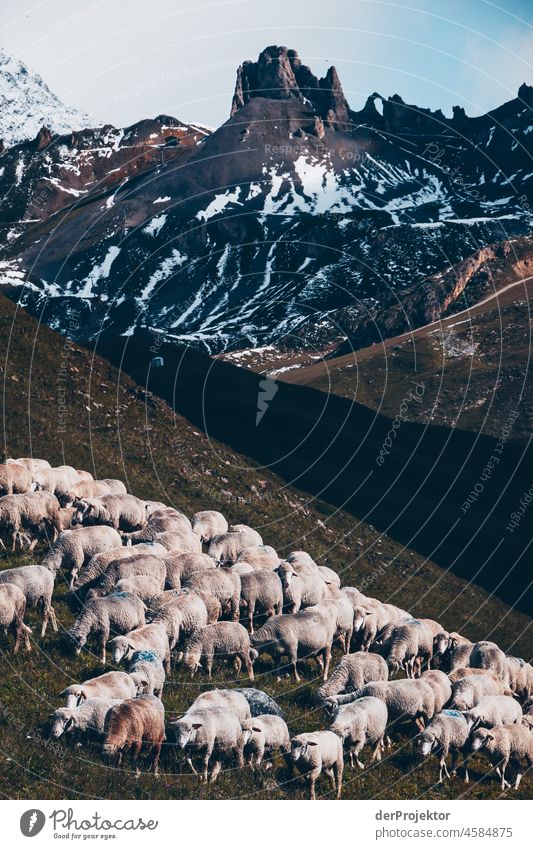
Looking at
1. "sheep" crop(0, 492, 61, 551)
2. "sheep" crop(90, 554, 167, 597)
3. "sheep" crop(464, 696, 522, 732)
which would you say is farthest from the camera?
"sheep" crop(0, 492, 61, 551)

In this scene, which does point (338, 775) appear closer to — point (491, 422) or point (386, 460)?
point (386, 460)

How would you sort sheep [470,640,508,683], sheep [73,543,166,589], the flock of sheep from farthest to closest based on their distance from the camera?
sheep [470,640,508,683], sheep [73,543,166,589], the flock of sheep

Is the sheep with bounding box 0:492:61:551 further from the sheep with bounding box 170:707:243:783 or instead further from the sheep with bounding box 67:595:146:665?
the sheep with bounding box 170:707:243:783

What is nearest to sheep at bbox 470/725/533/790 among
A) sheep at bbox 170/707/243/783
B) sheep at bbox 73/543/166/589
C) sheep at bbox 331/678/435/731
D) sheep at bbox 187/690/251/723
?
sheep at bbox 331/678/435/731

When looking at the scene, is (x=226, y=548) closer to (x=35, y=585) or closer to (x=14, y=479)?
(x=14, y=479)

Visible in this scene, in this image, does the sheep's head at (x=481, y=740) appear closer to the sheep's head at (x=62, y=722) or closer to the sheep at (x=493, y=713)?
the sheep at (x=493, y=713)

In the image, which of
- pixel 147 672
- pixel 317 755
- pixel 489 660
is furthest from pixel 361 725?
pixel 489 660
